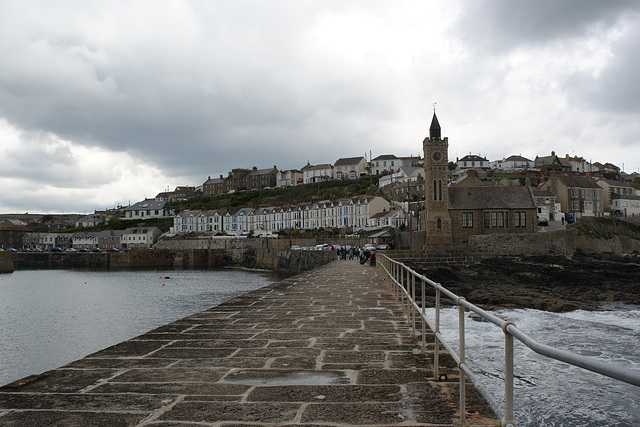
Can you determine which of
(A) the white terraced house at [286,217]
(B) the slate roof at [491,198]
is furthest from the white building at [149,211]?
(B) the slate roof at [491,198]

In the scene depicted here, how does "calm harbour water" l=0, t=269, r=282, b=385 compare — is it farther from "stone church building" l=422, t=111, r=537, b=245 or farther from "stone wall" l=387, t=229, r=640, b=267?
"stone church building" l=422, t=111, r=537, b=245

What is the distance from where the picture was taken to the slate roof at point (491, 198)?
4294cm

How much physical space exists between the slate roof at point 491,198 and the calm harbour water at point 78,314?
66.7 feet

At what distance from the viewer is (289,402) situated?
389 cm

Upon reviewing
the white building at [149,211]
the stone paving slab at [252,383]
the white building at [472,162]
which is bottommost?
the stone paving slab at [252,383]

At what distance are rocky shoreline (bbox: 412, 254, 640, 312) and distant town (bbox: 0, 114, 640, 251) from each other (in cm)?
722

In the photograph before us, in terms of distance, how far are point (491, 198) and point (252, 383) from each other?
41.8 meters

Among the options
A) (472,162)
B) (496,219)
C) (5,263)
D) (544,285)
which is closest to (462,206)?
(496,219)

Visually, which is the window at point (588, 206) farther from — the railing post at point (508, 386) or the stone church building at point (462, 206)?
the railing post at point (508, 386)

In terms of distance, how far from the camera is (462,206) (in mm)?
43031

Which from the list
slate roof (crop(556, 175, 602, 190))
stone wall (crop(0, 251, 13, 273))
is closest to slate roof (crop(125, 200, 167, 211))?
stone wall (crop(0, 251, 13, 273))

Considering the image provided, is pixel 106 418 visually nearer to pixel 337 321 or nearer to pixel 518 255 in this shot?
pixel 337 321

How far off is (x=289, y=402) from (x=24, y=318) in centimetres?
2447

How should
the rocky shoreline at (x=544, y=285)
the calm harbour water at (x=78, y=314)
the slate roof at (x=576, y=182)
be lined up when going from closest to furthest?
the calm harbour water at (x=78, y=314) → the rocky shoreline at (x=544, y=285) → the slate roof at (x=576, y=182)
